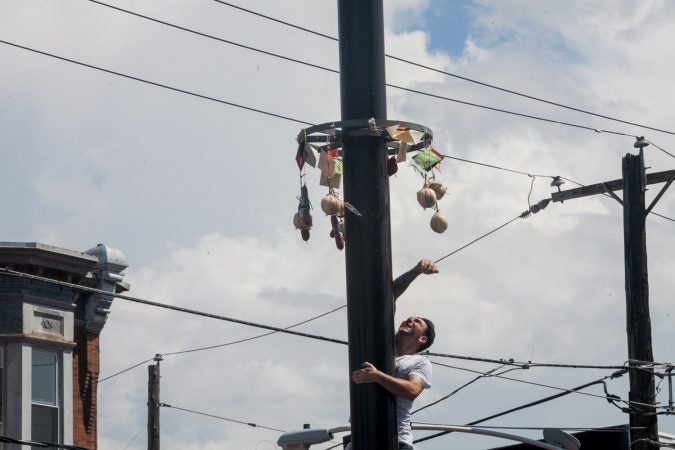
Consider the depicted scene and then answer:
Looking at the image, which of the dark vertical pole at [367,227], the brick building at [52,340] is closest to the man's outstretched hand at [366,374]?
the dark vertical pole at [367,227]

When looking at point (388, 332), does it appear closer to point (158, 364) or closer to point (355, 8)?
point (355, 8)

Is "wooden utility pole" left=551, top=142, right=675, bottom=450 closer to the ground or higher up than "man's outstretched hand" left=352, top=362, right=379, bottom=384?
higher up

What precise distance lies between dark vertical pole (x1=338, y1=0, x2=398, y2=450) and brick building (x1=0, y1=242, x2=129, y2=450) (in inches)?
563

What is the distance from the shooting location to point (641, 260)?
62.2ft

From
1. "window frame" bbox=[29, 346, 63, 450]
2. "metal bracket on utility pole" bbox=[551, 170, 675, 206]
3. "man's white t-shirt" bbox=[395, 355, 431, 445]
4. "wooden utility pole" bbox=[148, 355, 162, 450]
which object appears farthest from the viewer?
"wooden utility pole" bbox=[148, 355, 162, 450]

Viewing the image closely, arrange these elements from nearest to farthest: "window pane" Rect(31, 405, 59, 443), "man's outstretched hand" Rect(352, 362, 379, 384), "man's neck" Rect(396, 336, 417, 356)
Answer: "man's outstretched hand" Rect(352, 362, 379, 384)
"man's neck" Rect(396, 336, 417, 356)
"window pane" Rect(31, 405, 59, 443)

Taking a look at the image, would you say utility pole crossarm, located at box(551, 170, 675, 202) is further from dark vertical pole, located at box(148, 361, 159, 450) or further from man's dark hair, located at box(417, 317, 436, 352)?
man's dark hair, located at box(417, 317, 436, 352)

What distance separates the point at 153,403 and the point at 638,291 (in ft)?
41.2

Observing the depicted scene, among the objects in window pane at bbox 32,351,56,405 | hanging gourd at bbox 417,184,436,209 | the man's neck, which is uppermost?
window pane at bbox 32,351,56,405

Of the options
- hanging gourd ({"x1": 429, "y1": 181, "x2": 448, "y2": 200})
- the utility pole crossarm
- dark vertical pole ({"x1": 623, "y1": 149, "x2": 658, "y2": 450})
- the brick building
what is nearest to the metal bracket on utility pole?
the utility pole crossarm

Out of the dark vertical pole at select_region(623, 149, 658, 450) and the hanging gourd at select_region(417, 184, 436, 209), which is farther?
the dark vertical pole at select_region(623, 149, 658, 450)

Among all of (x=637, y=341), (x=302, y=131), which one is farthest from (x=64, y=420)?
(x=302, y=131)

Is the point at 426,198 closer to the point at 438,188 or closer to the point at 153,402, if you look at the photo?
the point at 438,188

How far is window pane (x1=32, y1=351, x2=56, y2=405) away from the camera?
2083 centimetres
